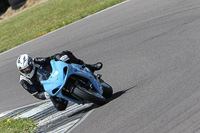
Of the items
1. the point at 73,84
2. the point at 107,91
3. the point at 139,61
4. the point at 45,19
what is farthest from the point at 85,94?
the point at 45,19

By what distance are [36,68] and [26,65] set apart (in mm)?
439

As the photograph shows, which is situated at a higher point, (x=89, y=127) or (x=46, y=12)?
(x=89, y=127)

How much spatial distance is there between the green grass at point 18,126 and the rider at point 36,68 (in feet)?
3.10

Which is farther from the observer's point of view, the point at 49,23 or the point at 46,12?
the point at 46,12

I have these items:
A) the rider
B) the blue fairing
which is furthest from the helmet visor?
the blue fairing

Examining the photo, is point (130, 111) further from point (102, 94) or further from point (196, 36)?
point (196, 36)

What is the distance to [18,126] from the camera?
8.56 meters

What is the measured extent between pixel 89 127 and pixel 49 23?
11.2m

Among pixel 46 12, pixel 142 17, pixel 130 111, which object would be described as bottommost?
pixel 46 12

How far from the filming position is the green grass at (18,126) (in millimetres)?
8344

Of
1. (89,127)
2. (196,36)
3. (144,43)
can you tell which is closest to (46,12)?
(144,43)

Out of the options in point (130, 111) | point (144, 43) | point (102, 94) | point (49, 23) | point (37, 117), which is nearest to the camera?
Result: point (130, 111)

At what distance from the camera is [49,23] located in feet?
56.9

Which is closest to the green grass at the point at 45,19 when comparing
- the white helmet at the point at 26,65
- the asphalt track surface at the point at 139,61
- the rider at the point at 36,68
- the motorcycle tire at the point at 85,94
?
the asphalt track surface at the point at 139,61
